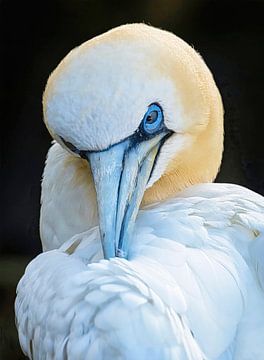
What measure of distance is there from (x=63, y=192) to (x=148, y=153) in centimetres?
24

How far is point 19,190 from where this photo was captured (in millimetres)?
2467

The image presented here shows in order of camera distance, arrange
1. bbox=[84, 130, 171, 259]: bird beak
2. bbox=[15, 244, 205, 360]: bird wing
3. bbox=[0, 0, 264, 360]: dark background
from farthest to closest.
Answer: bbox=[0, 0, 264, 360]: dark background, bbox=[84, 130, 171, 259]: bird beak, bbox=[15, 244, 205, 360]: bird wing

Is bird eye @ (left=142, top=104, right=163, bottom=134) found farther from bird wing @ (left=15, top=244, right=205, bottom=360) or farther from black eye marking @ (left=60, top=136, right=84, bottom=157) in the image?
bird wing @ (left=15, top=244, right=205, bottom=360)

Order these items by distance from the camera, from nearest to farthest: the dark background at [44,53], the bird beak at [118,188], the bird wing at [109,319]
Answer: the bird wing at [109,319]
the bird beak at [118,188]
the dark background at [44,53]

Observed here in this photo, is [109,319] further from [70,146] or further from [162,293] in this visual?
[70,146]

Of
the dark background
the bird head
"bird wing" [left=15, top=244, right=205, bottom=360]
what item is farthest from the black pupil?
the dark background

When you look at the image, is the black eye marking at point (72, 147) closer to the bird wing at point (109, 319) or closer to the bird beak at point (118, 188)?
the bird beak at point (118, 188)

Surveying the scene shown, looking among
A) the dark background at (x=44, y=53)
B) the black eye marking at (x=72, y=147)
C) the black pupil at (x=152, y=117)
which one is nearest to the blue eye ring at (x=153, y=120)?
the black pupil at (x=152, y=117)

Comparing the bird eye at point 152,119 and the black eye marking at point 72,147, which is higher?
the bird eye at point 152,119

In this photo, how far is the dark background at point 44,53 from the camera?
243cm

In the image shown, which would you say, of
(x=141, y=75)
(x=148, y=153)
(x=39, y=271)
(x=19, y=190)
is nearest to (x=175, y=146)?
(x=148, y=153)

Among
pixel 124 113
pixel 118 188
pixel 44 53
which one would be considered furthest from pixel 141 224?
pixel 44 53

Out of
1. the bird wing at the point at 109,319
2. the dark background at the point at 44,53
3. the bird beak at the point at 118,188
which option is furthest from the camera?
the dark background at the point at 44,53

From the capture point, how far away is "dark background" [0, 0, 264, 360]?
7.98 feet
